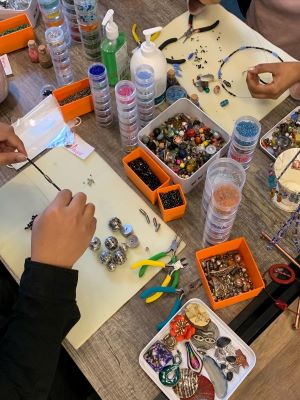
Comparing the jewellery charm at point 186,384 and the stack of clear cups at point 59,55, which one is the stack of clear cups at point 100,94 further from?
the jewellery charm at point 186,384

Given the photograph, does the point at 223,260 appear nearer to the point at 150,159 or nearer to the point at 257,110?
the point at 150,159

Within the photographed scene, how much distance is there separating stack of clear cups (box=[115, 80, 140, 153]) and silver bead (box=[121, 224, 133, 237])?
22cm

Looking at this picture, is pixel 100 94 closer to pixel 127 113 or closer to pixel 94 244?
pixel 127 113

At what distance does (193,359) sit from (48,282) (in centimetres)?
32

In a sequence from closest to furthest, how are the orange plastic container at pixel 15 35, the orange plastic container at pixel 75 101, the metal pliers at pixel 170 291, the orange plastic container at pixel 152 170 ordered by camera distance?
the metal pliers at pixel 170 291 → the orange plastic container at pixel 152 170 → the orange plastic container at pixel 75 101 → the orange plastic container at pixel 15 35

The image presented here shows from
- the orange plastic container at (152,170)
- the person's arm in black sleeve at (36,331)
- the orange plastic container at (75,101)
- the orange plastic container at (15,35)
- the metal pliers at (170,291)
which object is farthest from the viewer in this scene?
the orange plastic container at (15,35)

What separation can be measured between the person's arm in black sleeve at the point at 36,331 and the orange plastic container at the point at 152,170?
27cm

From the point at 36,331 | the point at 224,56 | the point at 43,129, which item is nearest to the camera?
the point at 36,331

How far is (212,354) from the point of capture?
0.80 metres

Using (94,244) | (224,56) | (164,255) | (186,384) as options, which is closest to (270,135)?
(224,56)

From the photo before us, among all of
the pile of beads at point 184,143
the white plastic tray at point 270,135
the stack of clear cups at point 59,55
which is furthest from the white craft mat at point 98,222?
the white plastic tray at point 270,135

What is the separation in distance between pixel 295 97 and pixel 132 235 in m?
0.59

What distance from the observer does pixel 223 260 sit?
880 millimetres

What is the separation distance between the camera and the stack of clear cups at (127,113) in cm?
94
